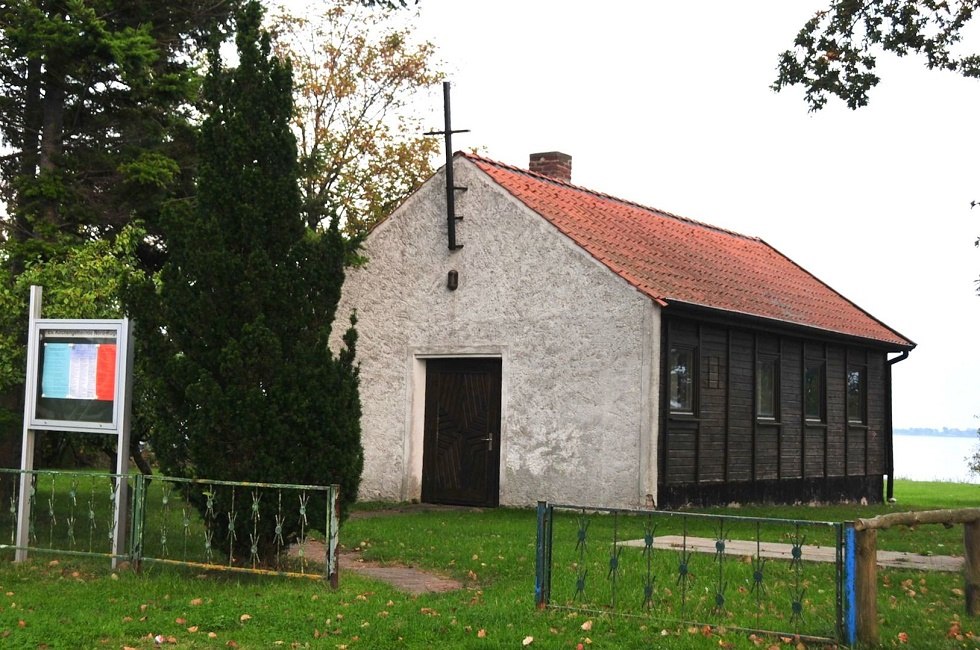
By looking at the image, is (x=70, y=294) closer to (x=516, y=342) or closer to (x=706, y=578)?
→ (x=706, y=578)

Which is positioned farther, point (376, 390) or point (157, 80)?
point (376, 390)

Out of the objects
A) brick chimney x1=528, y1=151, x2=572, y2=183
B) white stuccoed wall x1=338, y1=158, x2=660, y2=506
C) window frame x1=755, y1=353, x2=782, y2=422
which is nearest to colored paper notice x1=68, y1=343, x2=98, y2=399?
white stuccoed wall x1=338, y1=158, x2=660, y2=506

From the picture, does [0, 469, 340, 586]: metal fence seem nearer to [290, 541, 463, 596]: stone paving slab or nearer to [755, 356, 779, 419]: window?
[290, 541, 463, 596]: stone paving slab

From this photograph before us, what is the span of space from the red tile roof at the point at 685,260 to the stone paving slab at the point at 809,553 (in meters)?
4.96

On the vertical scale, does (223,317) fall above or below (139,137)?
below

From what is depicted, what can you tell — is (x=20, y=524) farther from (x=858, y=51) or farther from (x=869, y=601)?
(x=858, y=51)

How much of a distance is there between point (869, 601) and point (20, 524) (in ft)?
27.8

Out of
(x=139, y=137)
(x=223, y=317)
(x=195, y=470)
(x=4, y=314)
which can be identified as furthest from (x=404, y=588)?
(x=139, y=137)

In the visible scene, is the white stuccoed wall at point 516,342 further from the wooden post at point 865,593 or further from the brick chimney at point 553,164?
the wooden post at point 865,593

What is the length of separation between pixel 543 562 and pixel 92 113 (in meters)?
11.3

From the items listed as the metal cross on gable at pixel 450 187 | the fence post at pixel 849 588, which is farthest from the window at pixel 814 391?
the fence post at pixel 849 588

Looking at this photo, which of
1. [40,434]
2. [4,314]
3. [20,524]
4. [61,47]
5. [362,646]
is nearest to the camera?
[362,646]

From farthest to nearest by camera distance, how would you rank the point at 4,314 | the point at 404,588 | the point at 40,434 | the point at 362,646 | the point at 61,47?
the point at 40,434, the point at 61,47, the point at 4,314, the point at 404,588, the point at 362,646

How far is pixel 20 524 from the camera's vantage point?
40.5ft
